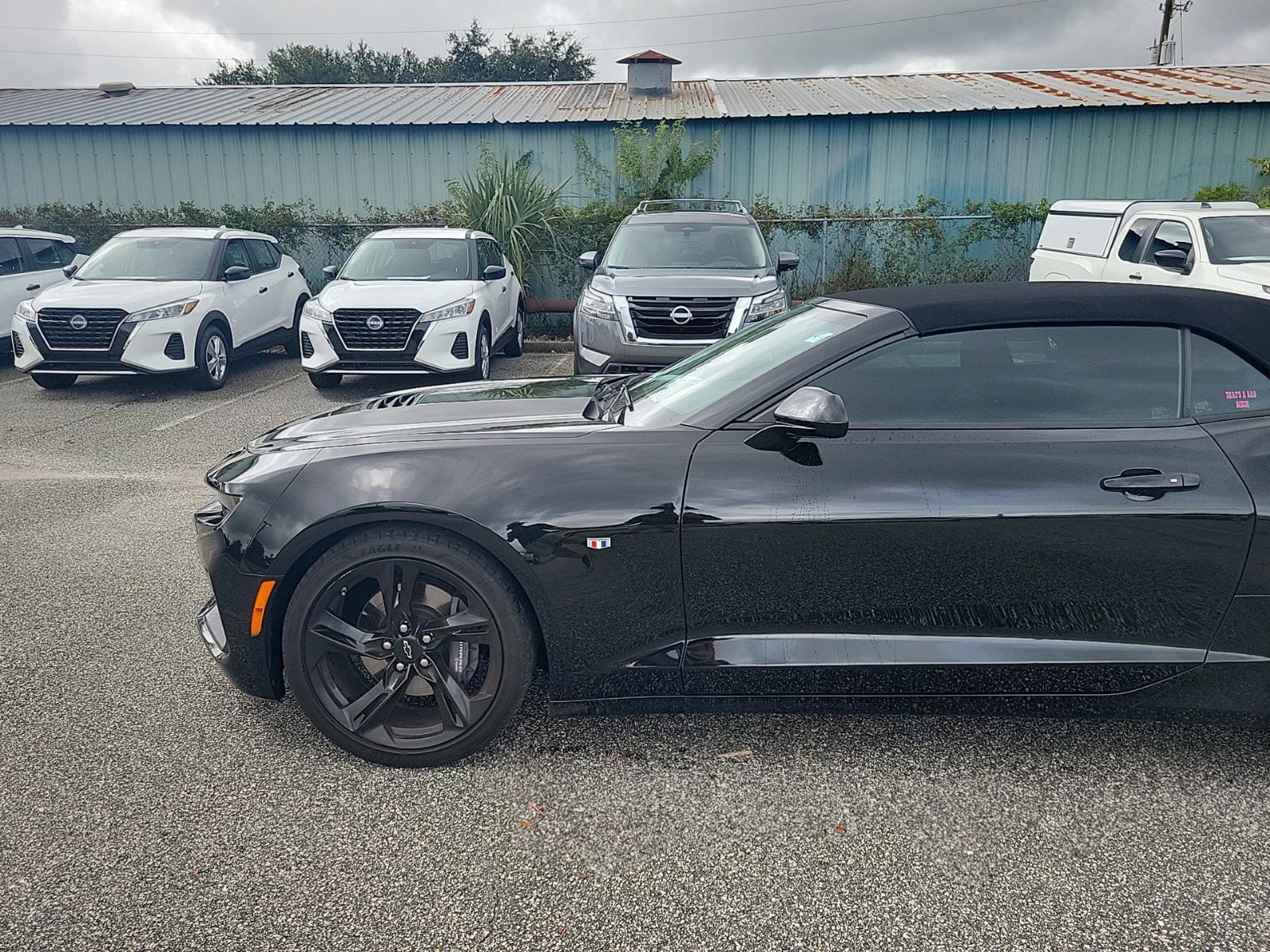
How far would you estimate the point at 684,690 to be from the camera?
2914 mm

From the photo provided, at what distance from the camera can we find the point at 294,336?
12.6 metres

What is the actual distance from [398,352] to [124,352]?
2828 mm

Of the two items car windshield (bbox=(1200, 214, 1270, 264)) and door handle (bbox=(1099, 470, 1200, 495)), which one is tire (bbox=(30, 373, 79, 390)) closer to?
door handle (bbox=(1099, 470, 1200, 495))

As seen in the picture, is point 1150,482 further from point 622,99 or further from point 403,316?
point 622,99

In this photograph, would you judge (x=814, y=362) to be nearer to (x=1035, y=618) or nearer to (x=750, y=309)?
(x=1035, y=618)

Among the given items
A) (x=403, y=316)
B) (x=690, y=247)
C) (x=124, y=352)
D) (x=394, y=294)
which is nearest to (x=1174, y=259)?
(x=690, y=247)

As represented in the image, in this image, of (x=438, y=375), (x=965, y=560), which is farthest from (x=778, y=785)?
(x=438, y=375)

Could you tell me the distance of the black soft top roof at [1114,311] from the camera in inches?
117

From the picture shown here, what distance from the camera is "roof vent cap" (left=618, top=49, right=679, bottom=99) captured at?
19578 mm

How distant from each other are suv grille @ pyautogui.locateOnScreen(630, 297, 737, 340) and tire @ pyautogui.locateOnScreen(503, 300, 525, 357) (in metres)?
3.55

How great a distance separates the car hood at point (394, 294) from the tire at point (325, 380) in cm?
74

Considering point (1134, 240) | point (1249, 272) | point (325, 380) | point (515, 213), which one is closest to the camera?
point (1249, 272)

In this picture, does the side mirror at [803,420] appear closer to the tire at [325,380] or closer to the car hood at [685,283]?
the car hood at [685,283]

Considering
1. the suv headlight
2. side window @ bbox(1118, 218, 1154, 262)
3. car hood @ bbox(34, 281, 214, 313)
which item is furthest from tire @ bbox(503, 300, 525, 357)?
side window @ bbox(1118, 218, 1154, 262)
